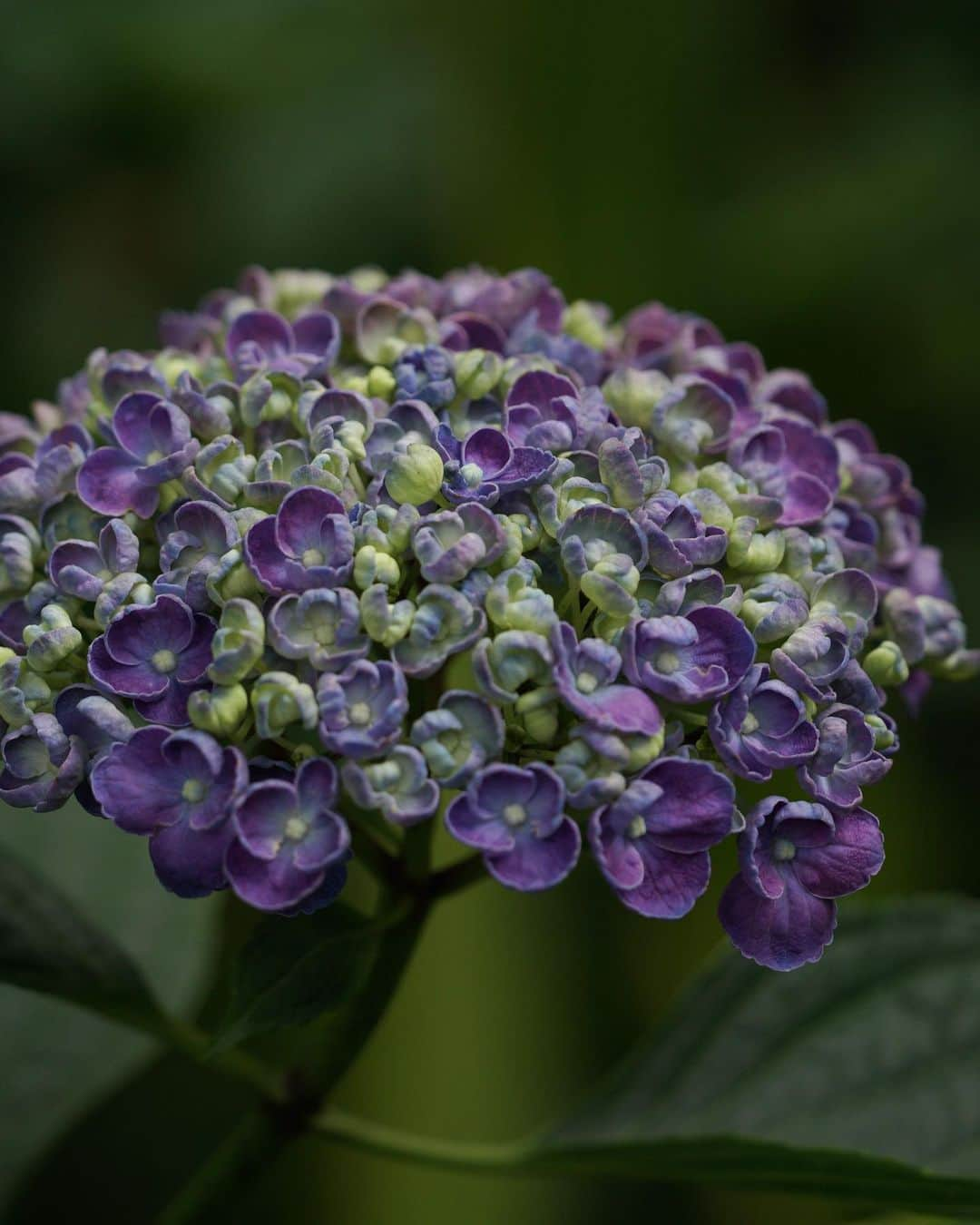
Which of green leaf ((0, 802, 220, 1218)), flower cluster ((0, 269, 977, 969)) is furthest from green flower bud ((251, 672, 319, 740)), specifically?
green leaf ((0, 802, 220, 1218))

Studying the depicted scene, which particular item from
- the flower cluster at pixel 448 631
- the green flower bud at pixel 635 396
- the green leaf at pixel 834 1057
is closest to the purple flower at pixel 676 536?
the flower cluster at pixel 448 631

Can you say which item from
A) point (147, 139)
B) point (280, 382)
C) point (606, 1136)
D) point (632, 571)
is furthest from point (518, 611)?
point (147, 139)

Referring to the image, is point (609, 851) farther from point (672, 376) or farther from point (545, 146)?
point (545, 146)

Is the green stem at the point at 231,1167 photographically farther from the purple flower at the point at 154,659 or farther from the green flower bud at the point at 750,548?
the green flower bud at the point at 750,548

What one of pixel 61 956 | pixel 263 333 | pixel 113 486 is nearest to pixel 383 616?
pixel 113 486

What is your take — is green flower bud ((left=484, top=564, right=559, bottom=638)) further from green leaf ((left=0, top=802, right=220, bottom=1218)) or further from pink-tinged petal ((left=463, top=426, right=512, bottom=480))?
green leaf ((left=0, top=802, right=220, bottom=1218))

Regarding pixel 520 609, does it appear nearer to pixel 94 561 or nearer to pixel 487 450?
pixel 487 450
